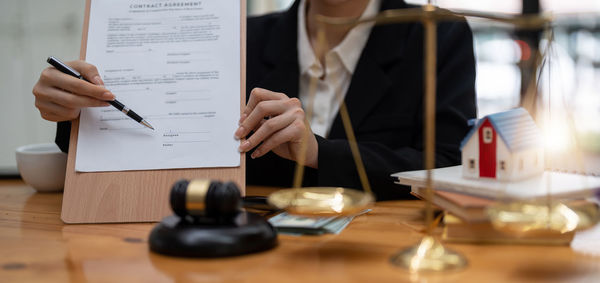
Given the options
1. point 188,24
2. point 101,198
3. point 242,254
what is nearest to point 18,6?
point 188,24

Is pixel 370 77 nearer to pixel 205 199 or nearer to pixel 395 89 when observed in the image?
pixel 395 89

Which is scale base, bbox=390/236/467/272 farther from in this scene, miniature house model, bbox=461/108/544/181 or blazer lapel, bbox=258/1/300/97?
blazer lapel, bbox=258/1/300/97

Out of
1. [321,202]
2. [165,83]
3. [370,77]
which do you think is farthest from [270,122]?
[370,77]

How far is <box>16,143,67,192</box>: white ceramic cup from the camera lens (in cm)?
113

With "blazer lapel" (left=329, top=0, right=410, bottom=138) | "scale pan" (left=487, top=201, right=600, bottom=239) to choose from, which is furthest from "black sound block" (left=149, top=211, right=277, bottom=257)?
"blazer lapel" (left=329, top=0, right=410, bottom=138)

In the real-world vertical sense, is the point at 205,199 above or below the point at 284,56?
below

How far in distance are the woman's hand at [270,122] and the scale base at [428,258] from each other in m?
0.35

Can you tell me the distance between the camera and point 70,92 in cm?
94

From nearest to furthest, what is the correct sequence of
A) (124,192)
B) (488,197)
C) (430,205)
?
(430,205) < (488,197) < (124,192)

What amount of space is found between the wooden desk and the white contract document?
0.50ft

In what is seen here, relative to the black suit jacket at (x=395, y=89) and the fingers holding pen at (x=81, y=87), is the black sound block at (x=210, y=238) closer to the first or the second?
the fingers holding pen at (x=81, y=87)

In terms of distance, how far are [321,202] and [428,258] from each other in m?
0.14

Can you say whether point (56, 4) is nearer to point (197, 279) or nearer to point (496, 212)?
point (197, 279)

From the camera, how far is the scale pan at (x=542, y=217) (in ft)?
1.84
